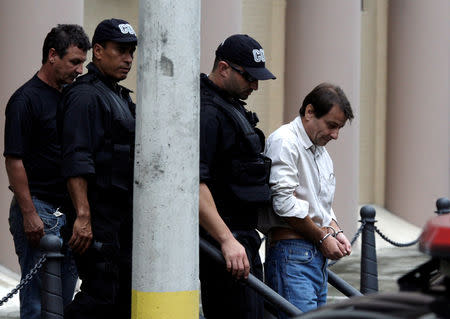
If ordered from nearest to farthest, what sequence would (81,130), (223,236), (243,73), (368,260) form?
(223,236) < (81,130) < (243,73) < (368,260)

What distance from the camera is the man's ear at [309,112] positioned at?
15.8 ft

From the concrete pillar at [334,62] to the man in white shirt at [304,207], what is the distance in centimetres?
677

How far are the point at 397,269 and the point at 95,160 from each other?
6.58 metres

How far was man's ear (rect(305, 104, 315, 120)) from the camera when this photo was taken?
15.8ft

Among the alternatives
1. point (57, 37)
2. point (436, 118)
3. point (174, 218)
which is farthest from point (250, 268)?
point (436, 118)

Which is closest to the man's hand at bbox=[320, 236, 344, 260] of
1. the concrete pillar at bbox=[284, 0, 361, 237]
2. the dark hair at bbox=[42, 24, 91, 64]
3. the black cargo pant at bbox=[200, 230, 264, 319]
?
the black cargo pant at bbox=[200, 230, 264, 319]

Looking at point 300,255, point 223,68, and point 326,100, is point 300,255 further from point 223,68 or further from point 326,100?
point 223,68

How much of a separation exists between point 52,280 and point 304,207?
124 centimetres

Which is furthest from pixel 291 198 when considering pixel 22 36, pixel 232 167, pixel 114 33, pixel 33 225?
pixel 22 36

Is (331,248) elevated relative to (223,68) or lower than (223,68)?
lower

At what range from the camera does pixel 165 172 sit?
4.20m

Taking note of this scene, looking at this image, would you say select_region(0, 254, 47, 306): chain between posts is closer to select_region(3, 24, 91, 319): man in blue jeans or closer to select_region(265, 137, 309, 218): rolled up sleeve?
select_region(3, 24, 91, 319): man in blue jeans

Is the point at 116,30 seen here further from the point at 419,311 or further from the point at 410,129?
the point at 410,129

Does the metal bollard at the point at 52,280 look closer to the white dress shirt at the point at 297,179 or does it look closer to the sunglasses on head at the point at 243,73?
the white dress shirt at the point at 297,179
